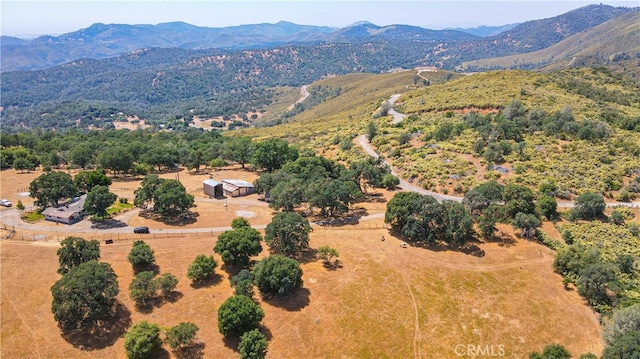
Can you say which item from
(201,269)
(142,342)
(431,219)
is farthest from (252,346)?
(431,219)

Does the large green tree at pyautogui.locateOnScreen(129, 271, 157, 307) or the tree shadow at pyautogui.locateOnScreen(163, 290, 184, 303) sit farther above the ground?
the large green tree at pyautogui.locateOnScreen(129, 271, 157, 307)

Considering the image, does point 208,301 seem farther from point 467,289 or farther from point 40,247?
point 467,289

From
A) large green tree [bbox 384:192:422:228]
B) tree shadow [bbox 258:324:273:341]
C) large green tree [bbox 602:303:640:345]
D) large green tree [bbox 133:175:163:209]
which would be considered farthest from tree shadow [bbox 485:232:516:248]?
large green tree [bbox 133:175:163:209]

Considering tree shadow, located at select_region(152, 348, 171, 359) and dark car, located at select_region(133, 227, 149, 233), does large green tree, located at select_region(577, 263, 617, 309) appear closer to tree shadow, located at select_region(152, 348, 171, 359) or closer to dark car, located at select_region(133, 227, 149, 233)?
tree shadow, located at select_region(152, 348, 171, 359)

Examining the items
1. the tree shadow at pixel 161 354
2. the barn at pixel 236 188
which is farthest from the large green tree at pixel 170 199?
the tree shadow at pixel 161 354

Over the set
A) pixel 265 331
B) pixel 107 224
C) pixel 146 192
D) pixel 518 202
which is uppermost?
pixel 146 192

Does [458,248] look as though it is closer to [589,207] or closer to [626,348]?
[589,207]

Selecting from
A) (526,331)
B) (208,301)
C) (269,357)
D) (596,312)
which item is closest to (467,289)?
(526,331)
